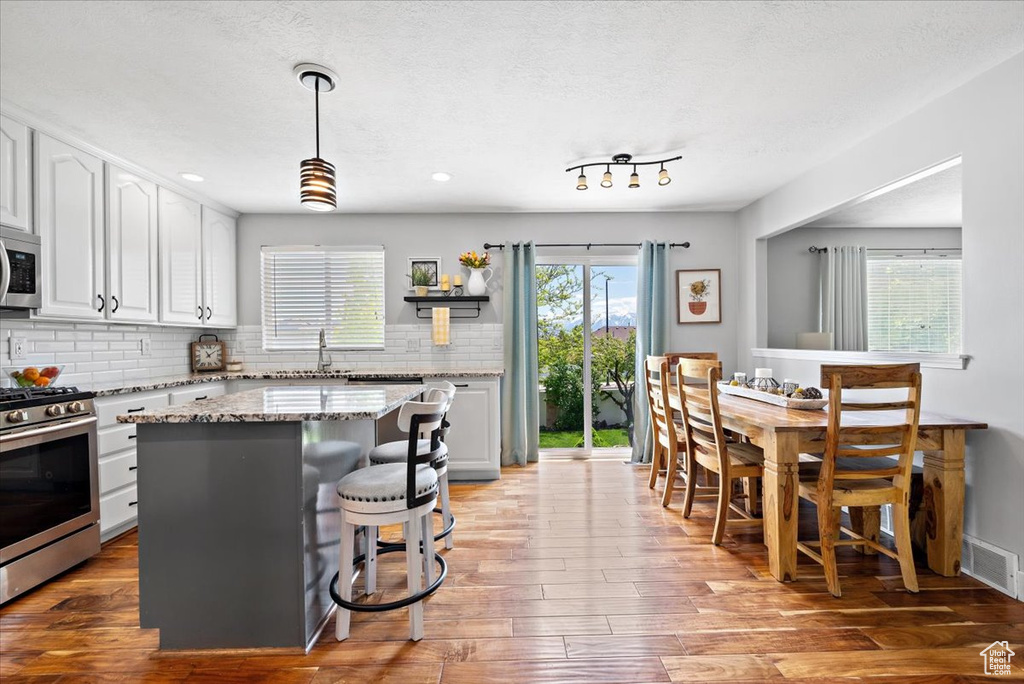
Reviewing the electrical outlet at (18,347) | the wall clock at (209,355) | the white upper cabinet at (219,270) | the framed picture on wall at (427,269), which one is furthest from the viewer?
the framed picture on wall at (427,269)

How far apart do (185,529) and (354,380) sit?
2317mm

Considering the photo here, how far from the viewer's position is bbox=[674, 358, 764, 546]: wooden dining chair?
8.80 ft

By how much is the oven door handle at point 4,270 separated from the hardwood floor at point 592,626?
1477 mm

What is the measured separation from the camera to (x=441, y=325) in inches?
180

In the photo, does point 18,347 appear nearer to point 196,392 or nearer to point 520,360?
point 196,392

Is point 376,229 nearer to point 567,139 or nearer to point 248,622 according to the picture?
point 567,139

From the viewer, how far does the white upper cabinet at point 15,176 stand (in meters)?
2.48

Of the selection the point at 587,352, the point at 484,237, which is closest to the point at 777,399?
the point at 587,352

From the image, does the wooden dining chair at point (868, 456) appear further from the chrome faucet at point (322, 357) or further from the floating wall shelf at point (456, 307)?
the chrome faucet at point (322, 357)

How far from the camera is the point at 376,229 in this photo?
473cm

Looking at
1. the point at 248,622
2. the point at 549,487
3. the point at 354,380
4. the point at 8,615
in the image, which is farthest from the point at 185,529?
the point at 549,487

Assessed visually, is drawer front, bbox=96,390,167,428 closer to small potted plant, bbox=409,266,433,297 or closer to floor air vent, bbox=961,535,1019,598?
small potted plant, bbox=409,266,433,297

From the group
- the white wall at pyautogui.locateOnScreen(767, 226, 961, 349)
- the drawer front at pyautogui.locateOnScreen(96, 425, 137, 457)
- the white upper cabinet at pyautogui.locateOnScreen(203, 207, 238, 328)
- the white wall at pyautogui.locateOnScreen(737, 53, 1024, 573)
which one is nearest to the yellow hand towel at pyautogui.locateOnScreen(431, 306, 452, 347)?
the white upper cabinet at pyautogui.locateOnScreen(203, 207, 238, 328)

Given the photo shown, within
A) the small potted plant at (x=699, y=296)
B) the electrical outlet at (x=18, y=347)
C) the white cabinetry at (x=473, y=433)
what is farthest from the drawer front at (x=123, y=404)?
the small potted plant at (x=699, y=296)
